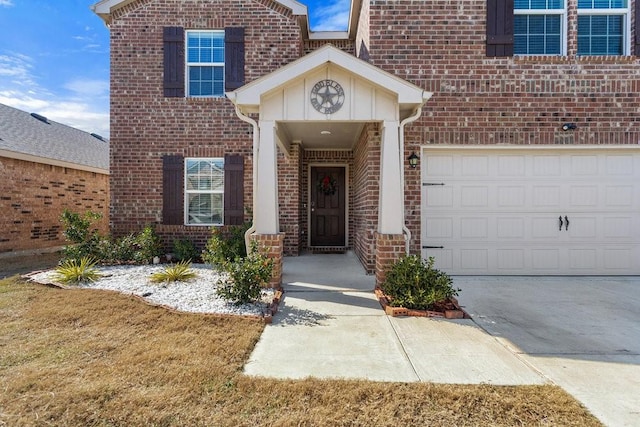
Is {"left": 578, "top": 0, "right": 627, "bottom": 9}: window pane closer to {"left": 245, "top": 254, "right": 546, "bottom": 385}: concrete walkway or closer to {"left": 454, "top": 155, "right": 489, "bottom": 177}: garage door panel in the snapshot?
{"left": 454, "top": 155, "right": 489, "bottom": 177}: garage door panel

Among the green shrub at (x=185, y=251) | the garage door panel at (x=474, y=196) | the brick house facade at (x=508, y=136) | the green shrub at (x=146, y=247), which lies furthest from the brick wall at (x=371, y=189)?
the green shrub at (x=146, y=247)

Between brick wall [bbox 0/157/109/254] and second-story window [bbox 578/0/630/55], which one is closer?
second-story window [bbox 578/0/630/55]

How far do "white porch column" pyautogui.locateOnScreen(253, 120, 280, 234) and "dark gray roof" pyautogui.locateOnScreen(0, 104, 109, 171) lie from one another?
7678mm

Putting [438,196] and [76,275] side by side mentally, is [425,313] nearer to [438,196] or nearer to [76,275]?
[438,196]

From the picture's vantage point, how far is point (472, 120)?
18.8 ft

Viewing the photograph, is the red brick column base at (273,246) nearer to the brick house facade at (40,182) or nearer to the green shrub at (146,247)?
the green shrub at (146,247)

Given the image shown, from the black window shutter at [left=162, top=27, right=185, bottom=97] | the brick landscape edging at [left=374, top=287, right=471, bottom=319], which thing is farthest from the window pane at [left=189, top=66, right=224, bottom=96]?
the brick landscape edging at [left=374, top=287, right=471, bottom=319]

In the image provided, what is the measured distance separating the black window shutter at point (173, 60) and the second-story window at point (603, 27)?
808 centimetres

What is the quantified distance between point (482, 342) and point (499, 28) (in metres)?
5.42

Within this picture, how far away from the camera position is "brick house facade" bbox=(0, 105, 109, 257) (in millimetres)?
8227

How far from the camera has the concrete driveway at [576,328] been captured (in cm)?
235

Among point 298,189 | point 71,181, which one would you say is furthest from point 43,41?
point 298,189

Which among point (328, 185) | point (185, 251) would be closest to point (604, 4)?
point (328, 185)

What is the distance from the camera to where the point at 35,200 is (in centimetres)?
880
